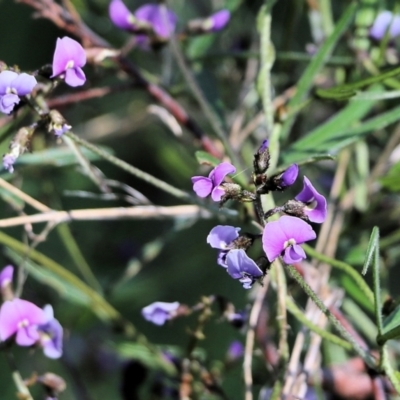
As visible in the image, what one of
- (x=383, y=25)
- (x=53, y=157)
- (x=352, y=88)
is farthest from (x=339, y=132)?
(x=53, y=157)

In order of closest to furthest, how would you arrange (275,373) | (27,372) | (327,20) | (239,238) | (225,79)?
(239,238) < (275,373) < (327,20) < (225,79) < (27,372)

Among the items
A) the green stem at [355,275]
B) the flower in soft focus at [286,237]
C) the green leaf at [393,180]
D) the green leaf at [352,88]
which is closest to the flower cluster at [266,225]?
the flower in soft focus at [286,237]

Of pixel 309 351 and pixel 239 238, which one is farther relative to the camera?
pixel 309 351

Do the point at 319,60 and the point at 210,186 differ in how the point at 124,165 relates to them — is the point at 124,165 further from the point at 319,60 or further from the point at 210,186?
the point at 319,60

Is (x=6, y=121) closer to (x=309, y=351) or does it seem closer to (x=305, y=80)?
(x=305, y=80)

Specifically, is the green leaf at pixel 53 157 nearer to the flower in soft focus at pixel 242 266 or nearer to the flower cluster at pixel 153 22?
the flower cluster at pixel 153 22

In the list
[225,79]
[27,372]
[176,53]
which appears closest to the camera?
[176,53]

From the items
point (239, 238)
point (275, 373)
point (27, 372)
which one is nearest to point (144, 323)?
point (27, 372)

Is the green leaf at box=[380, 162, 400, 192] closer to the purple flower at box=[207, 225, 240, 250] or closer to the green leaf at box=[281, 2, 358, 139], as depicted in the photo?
the green leaf at box=[281, 2, 358, 139]
